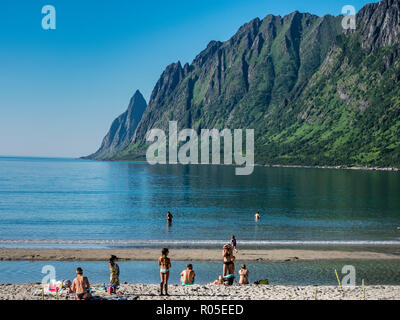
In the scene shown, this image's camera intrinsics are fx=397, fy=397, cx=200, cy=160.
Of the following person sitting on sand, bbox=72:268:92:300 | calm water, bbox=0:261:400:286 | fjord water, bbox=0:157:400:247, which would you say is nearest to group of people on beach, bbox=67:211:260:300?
person sitting on sand, bbox=72:268:92:300

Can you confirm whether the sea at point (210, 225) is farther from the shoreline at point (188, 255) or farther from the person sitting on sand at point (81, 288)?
the person sitting on sand at point (81, 288)

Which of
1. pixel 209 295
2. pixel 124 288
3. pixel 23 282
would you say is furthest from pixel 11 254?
pixel 209 295

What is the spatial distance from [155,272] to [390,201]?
81.6 metres

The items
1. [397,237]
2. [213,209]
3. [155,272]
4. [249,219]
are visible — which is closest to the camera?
[155,272]

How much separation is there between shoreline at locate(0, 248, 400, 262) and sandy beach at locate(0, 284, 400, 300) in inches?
483

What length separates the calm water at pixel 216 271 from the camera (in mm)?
36969

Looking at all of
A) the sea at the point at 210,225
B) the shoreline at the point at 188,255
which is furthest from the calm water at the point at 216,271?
the shoreline at the point at 188,255

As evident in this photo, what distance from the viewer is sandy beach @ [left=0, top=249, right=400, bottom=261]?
44.9 m

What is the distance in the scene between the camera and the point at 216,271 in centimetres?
4041

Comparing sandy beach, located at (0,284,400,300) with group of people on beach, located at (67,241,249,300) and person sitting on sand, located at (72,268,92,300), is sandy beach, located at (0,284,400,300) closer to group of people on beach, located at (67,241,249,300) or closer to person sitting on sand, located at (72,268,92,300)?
group of people on beach, located at (67,241,249,300)

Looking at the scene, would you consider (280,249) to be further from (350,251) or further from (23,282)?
(23,282)

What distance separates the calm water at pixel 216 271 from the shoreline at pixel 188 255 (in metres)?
1.66

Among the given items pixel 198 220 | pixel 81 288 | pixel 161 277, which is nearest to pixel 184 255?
pixel 161 277

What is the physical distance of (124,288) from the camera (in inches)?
1235
